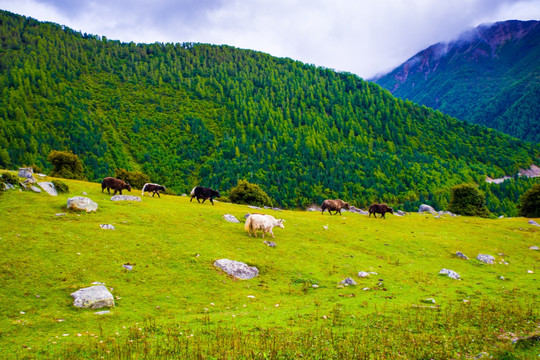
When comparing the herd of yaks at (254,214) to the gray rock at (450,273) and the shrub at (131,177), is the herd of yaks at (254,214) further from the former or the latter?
the shrub at (131,177)

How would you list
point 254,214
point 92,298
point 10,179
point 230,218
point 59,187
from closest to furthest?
1. point 92,298
2. point 254,214
3. point 10,179
4. point 230,218
5. point 59,187

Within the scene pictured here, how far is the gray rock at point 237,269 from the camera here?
1886cm

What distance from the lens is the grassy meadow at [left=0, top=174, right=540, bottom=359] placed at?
1002 centimetres

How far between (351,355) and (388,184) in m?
203

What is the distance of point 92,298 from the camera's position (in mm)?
13242

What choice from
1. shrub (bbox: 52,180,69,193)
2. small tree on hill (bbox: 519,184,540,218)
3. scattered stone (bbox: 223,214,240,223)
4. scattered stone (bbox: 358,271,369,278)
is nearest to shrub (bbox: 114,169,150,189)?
shrub (bbox: 52,180,69,193)

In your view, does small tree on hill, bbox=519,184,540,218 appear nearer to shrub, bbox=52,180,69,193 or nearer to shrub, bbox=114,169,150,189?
shrub, bbox=52,180,69,193

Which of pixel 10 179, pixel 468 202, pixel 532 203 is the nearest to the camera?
pixel 10 179

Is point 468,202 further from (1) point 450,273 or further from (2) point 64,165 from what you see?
(2) point 64,165

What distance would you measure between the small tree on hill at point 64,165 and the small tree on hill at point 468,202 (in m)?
87.4

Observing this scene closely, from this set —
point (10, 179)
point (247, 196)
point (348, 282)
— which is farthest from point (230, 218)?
point (247, 196)

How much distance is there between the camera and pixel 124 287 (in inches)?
598

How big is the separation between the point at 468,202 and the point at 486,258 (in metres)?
52.8

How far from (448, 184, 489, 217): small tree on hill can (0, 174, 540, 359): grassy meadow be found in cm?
4613
